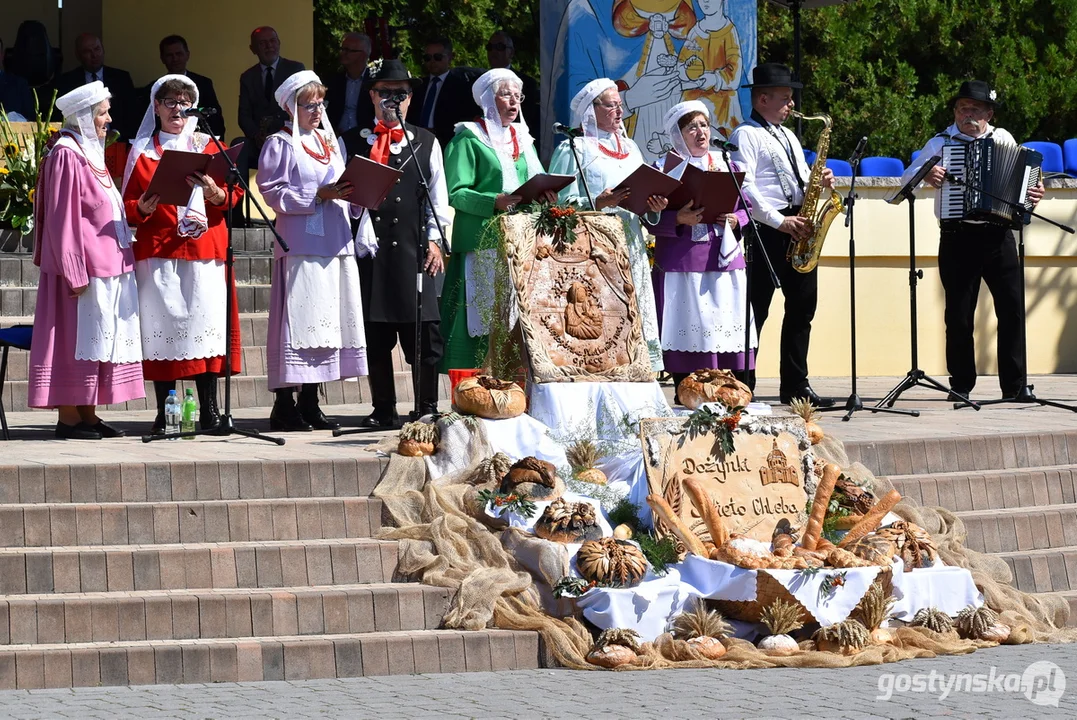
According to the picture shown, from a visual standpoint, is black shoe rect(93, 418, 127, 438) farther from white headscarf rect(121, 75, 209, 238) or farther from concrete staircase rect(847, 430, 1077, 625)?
concrete staircase rect(847, 430, 1077, 625)

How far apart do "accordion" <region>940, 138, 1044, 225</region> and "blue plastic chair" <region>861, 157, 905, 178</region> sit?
470 centimetres

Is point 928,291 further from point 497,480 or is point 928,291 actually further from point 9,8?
point 9,8

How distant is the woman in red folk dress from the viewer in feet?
32.4

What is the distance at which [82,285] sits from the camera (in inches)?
378

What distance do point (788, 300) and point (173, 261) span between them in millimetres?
3708

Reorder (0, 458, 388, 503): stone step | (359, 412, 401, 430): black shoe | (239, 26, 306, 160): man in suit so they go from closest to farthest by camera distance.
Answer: (0, 458, 388, 503): stone step, (359, 412, 401, 430): black shoe, (239, 26, 306, 160): man in suit

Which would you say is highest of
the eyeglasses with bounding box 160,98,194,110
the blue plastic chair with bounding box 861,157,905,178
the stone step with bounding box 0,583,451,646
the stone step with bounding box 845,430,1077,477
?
the blue plastic chair with bounding box 861,157,905,178

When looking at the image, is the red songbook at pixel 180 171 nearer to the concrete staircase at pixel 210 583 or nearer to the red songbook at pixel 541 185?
the red songbook at pixel 541 185

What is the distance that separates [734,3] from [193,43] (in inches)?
199

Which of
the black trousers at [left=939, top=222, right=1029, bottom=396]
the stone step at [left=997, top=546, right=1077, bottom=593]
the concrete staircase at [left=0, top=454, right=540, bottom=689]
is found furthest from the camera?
the black trousers at [left=939, top=222, right=1029, bottom=396]

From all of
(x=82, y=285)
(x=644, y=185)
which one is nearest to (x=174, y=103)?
(x=82, y=285)

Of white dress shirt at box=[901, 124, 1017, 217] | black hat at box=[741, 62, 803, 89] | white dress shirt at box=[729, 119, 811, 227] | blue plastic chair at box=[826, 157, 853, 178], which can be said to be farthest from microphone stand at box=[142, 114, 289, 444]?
blue plastic chair at box=[826, 157, 853, 178]

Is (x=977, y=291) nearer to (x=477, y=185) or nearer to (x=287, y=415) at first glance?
(x=477, y=185)

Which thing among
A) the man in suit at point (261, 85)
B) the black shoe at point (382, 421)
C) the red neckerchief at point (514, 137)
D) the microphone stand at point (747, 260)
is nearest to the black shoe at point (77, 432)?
the black shoe at point (382, 421)
